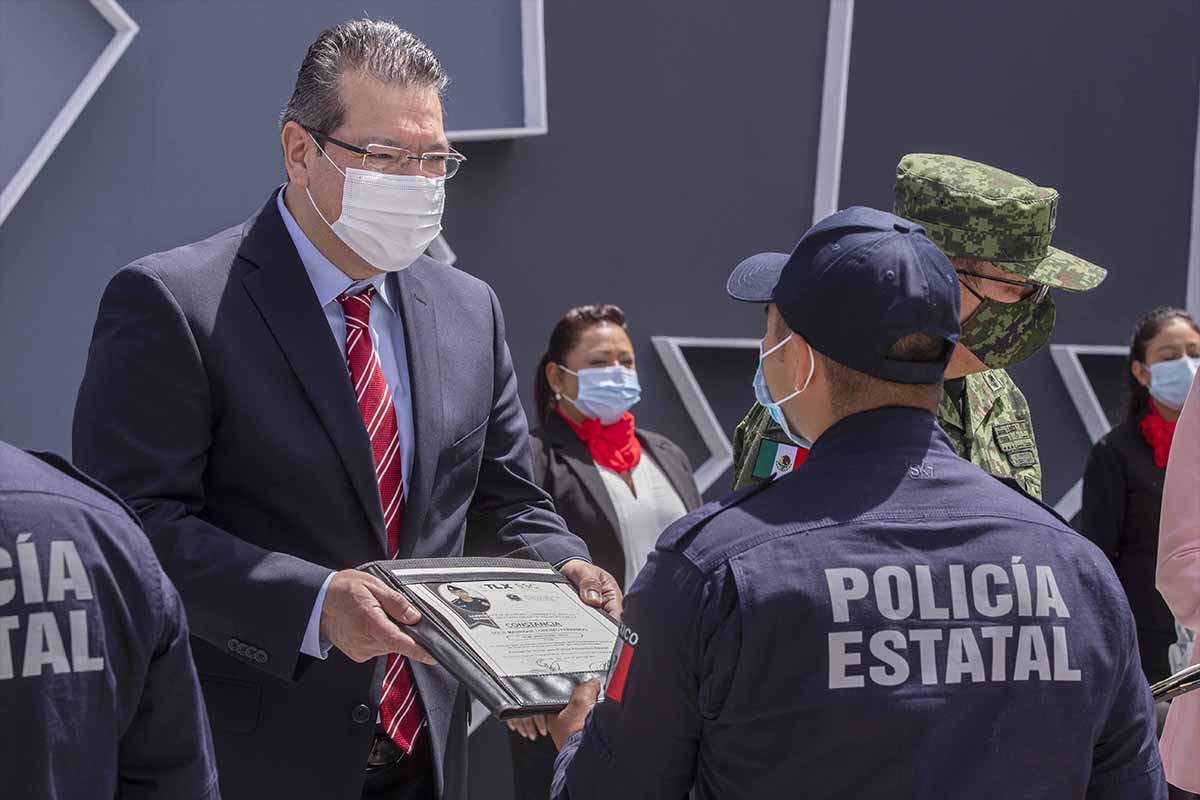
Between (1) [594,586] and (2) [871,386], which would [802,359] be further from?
(1) [594,586]

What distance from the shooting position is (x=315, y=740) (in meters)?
2.23

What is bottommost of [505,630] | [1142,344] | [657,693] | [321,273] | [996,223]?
[1142,344]

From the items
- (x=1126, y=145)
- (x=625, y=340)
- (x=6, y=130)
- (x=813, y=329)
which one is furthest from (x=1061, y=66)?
(x=813, y=329)

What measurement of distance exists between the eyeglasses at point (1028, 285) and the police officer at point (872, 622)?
2.59 feet

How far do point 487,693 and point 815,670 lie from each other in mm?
464

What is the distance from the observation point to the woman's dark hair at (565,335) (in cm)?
467

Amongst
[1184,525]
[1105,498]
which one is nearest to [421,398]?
[1184,525]

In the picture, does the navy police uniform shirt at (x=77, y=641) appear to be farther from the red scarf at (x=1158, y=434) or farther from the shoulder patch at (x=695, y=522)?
the red scarf at (x=1158, y=434)

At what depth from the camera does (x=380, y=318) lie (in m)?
2.46

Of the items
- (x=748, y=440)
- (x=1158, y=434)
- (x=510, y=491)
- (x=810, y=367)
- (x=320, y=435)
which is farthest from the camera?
(x=1158, y=434)

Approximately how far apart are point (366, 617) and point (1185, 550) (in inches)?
60.9

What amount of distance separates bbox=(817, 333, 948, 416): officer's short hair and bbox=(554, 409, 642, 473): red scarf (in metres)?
2.90

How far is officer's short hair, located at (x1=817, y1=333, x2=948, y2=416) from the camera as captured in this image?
66.9 inches

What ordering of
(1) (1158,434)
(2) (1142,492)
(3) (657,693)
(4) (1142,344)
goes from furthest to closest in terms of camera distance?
(4) (1142,344)
(1) (1158,434)
(2) (1142,492)
(3) (657,693)
